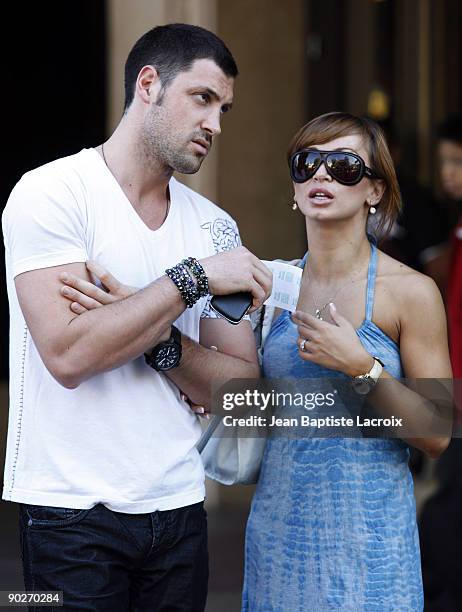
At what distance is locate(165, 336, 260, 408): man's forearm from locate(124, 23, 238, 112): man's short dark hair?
2.39ft

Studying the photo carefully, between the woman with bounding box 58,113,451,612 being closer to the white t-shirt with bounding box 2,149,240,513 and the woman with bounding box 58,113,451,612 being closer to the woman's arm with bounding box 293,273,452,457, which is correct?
the woman's arm with bounding box 293,273,452,457

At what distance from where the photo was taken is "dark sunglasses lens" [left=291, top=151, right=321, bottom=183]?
3299mm

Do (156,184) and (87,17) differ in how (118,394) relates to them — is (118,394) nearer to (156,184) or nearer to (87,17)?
(156,184)

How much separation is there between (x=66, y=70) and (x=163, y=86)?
4.97 metres

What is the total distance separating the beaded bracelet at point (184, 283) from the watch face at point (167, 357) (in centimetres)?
15

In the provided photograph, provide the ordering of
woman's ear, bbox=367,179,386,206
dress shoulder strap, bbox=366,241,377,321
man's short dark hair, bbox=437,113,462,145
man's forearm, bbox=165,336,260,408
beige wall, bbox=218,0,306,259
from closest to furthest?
1. man's forearm, bbox=165,336,260,408
2. dress shoulder strap, bbox=366,241,377,321
3. woman's ear, bbox=367,179,386,206
4. man's short dark hair, bbox=437,113,462,145
5. beige wall, bbox=218,0,306,259

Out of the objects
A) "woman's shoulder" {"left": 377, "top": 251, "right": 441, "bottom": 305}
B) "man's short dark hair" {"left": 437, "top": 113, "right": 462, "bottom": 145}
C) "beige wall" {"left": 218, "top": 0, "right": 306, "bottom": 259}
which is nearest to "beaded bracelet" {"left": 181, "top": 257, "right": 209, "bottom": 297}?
"woman's shoulder" {"left": 377, "top": 251, "right": 441, "bottom": 305}

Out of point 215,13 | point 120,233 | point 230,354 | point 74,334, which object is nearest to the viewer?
point 74,334

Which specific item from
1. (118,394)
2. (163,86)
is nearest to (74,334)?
(118,394)

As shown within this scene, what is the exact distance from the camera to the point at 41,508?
2.90 metres

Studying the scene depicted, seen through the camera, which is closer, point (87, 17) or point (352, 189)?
point (352, 189)

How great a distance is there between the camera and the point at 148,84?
10.3 ft

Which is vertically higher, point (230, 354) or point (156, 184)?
point (156, 184)

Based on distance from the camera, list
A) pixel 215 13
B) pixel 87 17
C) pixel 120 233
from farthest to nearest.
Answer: pixel 87 17 < pixel 215 13 < pixel 120 233
